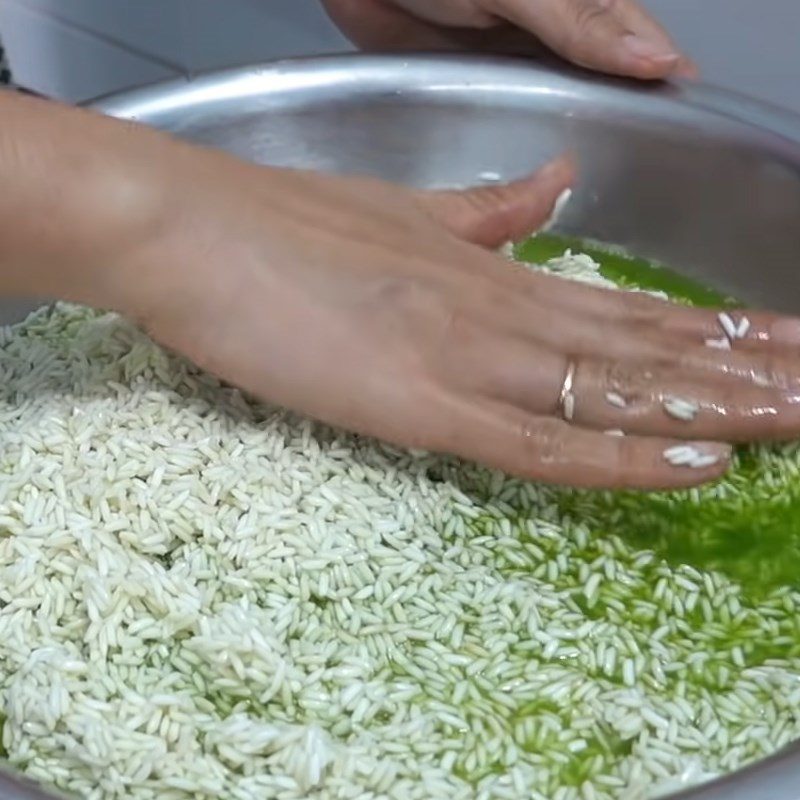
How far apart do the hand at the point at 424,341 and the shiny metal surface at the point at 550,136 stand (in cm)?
19

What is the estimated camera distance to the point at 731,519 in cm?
78

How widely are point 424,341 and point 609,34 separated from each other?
333 mm

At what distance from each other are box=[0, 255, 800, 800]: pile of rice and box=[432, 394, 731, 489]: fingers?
2.3 inches

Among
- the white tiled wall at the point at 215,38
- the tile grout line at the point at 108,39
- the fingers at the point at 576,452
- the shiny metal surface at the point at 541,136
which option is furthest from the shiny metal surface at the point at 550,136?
the tile grout line at the point at 108,39

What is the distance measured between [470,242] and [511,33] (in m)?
0.28

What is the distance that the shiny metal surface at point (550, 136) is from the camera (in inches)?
36.7

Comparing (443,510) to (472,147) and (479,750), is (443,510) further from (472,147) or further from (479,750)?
(472,147)

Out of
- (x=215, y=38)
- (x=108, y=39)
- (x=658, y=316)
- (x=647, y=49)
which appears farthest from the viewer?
(x=108, y=39)

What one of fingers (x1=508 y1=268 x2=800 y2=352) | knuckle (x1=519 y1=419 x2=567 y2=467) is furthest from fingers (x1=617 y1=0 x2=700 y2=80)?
knuckle (x1=519 y1=419 x2=567 y2=467)

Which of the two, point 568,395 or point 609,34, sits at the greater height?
point 609,34

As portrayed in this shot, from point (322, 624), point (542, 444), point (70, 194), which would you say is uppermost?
point (70, 194)

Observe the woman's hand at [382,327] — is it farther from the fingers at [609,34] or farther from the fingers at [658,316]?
the fingers at [609,34]

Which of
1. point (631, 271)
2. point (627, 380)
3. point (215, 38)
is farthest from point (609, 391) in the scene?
point (215, 38)

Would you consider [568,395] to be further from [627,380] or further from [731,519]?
[731,519]
